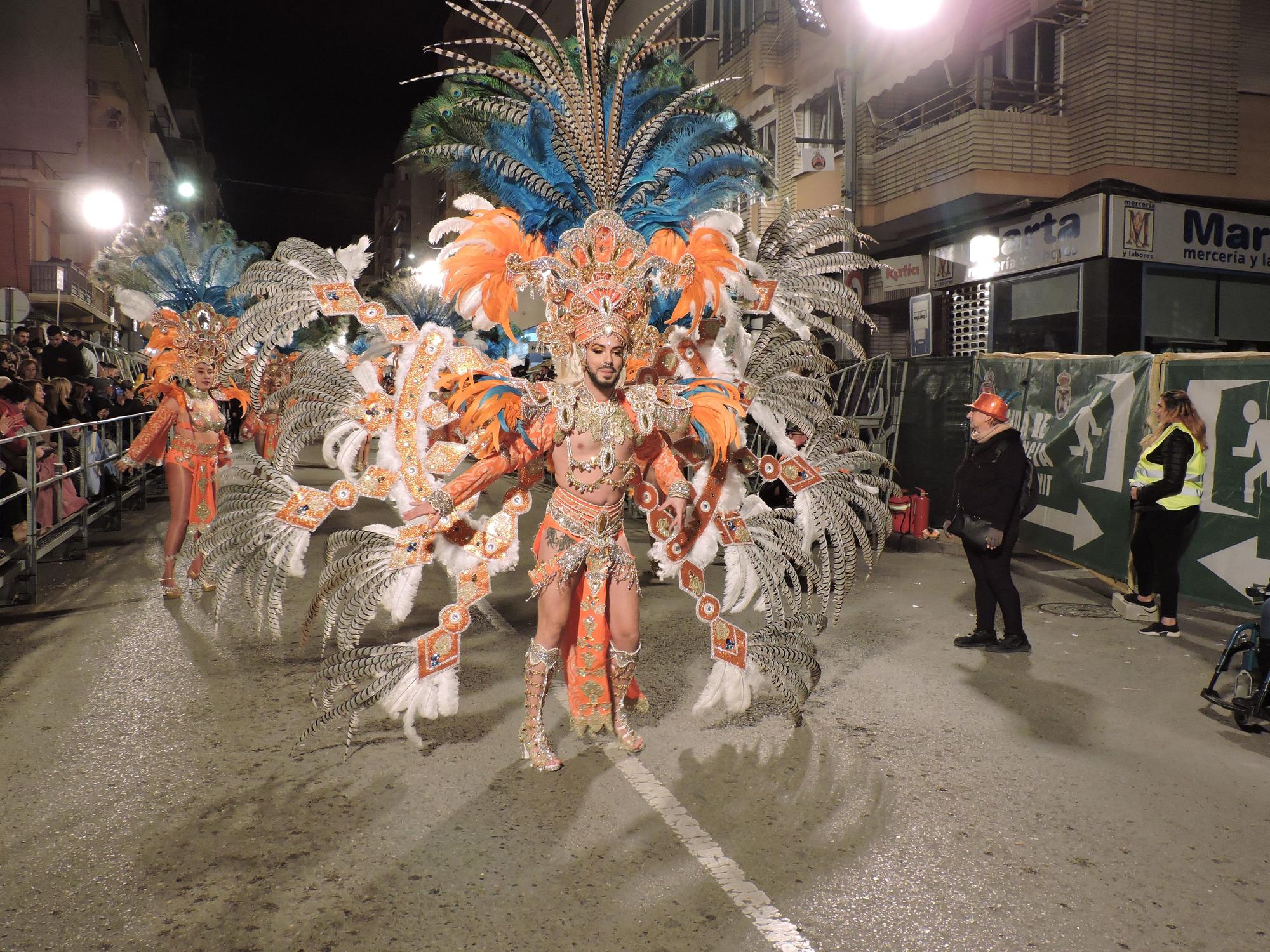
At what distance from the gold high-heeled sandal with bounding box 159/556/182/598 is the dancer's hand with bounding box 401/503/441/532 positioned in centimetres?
450

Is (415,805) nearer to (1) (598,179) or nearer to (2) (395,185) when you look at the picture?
(1) (598,179)

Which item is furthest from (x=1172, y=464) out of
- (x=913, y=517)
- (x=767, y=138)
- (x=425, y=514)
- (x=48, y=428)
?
(x=767, y=138)

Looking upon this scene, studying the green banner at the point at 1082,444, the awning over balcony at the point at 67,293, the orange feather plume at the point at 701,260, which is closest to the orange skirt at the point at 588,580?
the orange feather plume at the point at 701,260

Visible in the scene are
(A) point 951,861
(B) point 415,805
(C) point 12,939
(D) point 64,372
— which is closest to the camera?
(C) point 12,939

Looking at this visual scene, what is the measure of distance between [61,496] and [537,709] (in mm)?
7638

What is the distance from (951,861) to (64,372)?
46.5ft

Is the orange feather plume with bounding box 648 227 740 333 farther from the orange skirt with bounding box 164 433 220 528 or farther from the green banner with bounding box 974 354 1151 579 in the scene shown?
the green banner with bounding box 974 354 1151 579

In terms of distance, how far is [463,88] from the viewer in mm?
5465

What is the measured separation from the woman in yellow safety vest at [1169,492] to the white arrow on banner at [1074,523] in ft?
5.19

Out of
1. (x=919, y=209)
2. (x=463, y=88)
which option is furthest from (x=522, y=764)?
(x=919, y=209)

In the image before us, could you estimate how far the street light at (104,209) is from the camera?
2480 cm

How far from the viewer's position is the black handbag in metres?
6.38

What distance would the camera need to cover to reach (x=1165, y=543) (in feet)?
23.0

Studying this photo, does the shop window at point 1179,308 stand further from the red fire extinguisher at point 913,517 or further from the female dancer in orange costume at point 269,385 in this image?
the female dancer in orange costume at point 269,385
